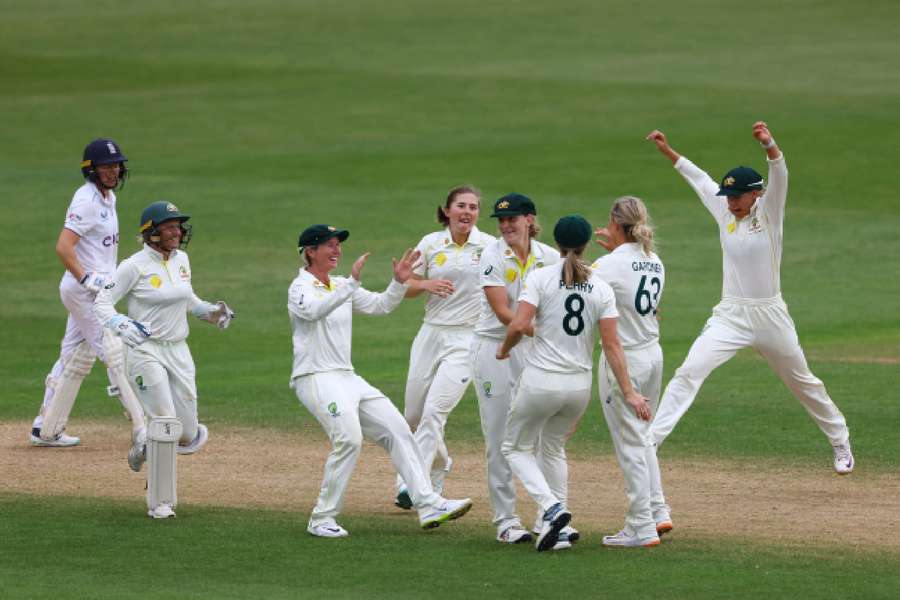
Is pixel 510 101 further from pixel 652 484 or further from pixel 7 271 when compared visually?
pixel 652 484

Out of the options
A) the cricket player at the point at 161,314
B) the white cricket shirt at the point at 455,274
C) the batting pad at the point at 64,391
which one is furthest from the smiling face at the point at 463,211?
the batting pad at the point at 64,391

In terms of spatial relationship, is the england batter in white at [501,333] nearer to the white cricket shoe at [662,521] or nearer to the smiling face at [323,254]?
the white cricket shoe at [662,521]

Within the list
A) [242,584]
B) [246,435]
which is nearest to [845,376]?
[246,435]

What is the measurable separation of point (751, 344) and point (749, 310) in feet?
0.91

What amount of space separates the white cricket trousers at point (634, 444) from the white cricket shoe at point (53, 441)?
19.3ft

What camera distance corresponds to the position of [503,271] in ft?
37.0

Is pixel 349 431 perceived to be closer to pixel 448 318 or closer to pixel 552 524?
pixel 552 524

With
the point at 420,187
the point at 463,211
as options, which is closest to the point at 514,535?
the point at 463,211

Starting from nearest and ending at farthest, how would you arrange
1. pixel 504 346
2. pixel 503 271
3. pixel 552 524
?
pixel 552 524 → pixel 504 346 → pixel 503 271

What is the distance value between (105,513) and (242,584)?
255cm

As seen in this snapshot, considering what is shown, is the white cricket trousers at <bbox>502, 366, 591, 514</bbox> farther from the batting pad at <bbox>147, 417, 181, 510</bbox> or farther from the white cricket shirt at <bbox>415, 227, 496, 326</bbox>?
the batting pad at <bbox>147, 417, 181, 510</bbox>

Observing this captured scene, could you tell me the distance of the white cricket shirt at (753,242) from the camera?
12.8 m

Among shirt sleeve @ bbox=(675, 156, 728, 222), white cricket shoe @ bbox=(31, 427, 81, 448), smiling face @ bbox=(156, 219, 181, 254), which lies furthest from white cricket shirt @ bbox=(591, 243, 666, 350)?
white cricket shoe @ bbox=(31, 427, 81, 448)

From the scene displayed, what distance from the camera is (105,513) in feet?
39.3
